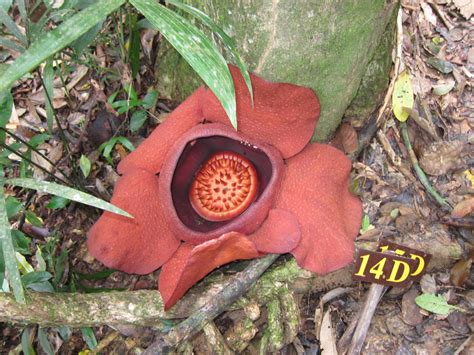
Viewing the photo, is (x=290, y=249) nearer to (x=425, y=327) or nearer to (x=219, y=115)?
(x=219, y=115)

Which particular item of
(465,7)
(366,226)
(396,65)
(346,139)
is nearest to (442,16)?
(465,7)

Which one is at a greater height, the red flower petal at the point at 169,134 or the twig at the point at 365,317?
the red flower petal at the point at 169,134

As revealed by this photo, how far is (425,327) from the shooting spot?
75.1 inches

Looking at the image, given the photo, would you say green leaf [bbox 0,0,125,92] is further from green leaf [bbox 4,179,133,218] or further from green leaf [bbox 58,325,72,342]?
green leaf [bbox 58,325,72,342]

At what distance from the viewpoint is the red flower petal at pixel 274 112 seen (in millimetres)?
1671

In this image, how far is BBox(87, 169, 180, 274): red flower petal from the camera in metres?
1.65

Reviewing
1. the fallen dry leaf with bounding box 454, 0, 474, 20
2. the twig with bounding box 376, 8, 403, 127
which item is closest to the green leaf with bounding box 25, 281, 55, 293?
the twig with bounding box 376, 8, 403, 127

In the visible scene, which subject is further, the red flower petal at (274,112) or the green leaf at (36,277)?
the green leaf at (36,277)

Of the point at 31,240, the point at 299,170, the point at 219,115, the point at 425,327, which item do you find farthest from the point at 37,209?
the point at 425,327

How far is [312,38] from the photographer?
165 centimetres

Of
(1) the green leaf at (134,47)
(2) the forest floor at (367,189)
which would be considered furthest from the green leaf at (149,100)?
(1) the green leaf at (134,47)

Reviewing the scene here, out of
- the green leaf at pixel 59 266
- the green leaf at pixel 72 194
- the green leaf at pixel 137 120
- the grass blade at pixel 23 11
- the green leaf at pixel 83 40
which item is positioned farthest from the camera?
the green leaf at pixel 137 120

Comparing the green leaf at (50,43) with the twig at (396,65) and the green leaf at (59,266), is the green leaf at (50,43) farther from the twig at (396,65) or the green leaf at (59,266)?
the twig at (396,65)

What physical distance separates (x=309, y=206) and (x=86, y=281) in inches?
36.7
